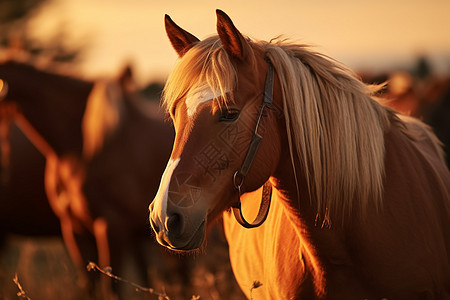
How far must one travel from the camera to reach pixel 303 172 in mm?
2148

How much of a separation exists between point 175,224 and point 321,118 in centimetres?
75

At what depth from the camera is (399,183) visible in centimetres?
230

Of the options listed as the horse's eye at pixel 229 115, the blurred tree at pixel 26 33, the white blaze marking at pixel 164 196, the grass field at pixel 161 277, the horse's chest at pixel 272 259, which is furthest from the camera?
the blurred tree at pixel 26 33

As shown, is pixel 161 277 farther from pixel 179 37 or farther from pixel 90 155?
pixel 179 37

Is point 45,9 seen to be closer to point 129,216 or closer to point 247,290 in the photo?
point 129,216

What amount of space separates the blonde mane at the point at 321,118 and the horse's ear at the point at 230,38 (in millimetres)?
35

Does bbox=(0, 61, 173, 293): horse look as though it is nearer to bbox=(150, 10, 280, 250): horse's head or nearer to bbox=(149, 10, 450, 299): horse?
bbox=(149, 10, 450, 299): horse

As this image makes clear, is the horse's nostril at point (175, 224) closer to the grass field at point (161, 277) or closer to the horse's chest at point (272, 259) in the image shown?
the horse's chest at point (272, 259)

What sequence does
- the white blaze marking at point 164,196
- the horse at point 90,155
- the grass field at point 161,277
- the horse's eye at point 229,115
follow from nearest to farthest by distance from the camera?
the white blaze marking at point 164,196
the horse's eye at point 229,115
the grass field at point 161,277
the horse at point 90,155

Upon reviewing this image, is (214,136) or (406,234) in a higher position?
(214,136)

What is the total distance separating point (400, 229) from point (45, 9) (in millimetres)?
14177

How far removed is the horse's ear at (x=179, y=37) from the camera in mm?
2260

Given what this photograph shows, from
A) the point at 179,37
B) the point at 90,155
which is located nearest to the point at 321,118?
the point at 179,37

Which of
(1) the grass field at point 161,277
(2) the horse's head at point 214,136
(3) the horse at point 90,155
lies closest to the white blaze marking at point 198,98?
(2) the horse's head at point 214,136
